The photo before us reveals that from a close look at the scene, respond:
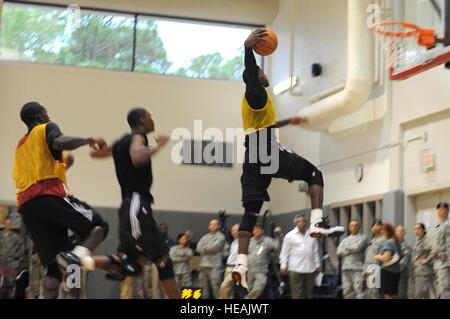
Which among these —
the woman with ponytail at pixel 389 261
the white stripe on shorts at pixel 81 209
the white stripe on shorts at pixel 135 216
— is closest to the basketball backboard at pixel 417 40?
the woman with ponytail at pixel 389 261

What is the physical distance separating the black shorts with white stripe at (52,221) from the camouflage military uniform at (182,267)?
6.95m

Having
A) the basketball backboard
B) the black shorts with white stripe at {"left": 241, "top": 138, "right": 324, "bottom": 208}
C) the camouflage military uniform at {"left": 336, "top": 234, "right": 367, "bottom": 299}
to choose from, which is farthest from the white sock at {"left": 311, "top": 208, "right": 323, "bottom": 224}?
the camouflage military uniform at {"left": 336, "top": 234, "right": 367, "bottom": 299}

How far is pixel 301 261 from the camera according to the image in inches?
465

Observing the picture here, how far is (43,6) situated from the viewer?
14820 mm

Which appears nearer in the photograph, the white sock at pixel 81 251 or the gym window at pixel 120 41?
the white sock at pixel 81 251

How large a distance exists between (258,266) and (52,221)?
680 centimetres

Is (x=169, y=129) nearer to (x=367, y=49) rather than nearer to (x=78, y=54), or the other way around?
Answer: (x=78, y=54)

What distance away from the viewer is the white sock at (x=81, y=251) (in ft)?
18.9

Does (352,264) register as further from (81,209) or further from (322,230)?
(81,209)

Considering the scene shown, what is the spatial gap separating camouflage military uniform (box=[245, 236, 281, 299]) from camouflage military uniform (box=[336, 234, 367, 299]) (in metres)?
1.47

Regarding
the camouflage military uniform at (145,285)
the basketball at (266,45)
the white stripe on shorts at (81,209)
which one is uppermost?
the basketball at (266,45)

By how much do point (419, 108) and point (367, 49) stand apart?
4.65 feet

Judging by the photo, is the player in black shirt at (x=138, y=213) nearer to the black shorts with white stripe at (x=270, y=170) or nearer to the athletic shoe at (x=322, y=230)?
the black shorts with white stripe at (x=270, y=170)

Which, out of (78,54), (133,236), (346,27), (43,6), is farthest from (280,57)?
(133,236)
